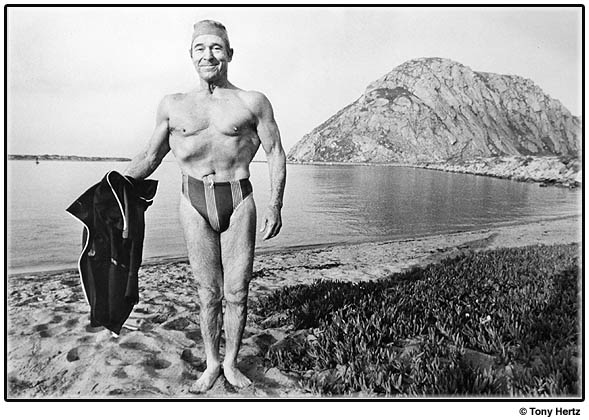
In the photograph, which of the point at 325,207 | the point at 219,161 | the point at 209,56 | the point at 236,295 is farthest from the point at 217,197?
the point at 325,207

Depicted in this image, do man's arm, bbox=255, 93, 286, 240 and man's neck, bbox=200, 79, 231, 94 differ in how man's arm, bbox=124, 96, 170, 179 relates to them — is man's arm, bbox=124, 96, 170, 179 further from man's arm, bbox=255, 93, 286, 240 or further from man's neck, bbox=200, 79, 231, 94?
man's arm, bbox=255, 93, 286, 240

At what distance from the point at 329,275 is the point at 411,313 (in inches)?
116

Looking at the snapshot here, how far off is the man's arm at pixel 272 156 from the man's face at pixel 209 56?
13.6 inches

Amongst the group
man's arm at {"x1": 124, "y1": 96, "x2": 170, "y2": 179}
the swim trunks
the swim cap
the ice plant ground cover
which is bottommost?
the ice plant ground cover

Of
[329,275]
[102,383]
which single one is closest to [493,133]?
[329,275]

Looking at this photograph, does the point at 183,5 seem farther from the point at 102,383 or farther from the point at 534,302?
the point at 534,302

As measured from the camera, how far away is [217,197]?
3529mm

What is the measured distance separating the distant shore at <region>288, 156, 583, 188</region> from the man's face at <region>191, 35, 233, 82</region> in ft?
10.6

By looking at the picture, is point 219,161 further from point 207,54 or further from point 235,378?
point 235,378

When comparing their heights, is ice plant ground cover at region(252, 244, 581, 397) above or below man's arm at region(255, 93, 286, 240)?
below

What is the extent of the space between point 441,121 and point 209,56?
6.83 meters

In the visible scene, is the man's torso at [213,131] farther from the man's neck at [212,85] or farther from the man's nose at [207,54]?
the man's nose at [207,54]

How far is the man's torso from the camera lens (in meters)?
3.49

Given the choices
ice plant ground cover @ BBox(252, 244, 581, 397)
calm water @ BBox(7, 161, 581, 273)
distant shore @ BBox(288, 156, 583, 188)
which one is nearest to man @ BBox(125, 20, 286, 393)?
ice plant ground cover @ BBox(252, 244, 581, 397)
